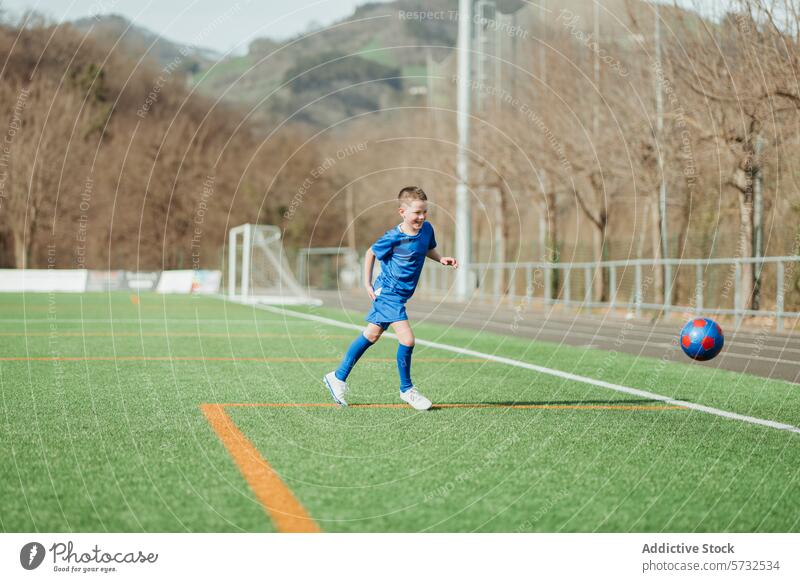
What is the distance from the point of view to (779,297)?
20453 mm

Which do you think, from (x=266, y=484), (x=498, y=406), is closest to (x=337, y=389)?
(x=498, y=406)

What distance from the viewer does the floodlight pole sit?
33906mm

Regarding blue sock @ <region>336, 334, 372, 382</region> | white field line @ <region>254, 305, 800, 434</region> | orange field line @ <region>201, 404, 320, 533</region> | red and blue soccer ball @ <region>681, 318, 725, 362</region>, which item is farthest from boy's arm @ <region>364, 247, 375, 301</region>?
red and blue soccer ball @ <region>681, 318, 725, 362</region>

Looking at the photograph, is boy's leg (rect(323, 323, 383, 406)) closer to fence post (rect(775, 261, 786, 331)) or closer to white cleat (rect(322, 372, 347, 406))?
white cleat (rect(322, 372, 347, 406))

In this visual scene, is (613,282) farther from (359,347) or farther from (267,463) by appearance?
(267,463)

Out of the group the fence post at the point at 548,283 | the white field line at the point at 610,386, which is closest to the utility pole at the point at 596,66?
the fence post at the point at 548,283

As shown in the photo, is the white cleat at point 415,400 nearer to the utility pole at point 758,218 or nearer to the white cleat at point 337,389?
the white cleat at point 337,389

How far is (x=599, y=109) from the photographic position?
26656 mm

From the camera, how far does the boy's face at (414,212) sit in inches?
332

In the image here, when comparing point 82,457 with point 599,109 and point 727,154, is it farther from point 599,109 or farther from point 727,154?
point 599,109

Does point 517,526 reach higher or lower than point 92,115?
lower

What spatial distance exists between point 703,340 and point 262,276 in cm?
3480
